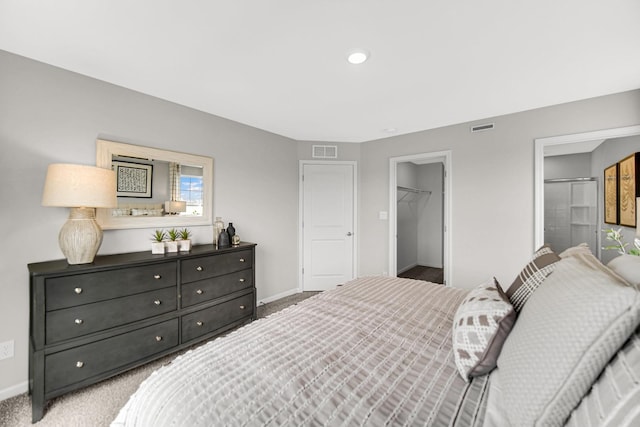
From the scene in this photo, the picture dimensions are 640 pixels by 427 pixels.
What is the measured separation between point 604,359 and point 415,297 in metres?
1.27

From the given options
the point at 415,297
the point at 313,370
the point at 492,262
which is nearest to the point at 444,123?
the point at 492,262

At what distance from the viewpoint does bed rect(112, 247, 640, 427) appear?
0.61 m

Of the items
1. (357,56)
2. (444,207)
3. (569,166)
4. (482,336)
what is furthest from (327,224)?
(569,166)

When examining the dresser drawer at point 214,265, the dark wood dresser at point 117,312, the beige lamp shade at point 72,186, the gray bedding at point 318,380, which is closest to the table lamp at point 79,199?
the beige lamp shade at point 72,186

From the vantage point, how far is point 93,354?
1848mm

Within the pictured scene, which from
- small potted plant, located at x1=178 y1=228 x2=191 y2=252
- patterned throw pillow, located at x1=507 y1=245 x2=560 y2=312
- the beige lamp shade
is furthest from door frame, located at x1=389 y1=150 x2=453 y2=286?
the beige lamp shade

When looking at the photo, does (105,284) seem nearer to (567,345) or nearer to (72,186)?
(72,186)

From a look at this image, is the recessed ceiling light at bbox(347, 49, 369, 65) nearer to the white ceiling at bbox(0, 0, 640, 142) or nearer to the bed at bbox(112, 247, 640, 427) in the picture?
the white ceiling at bbox(0, 0, 640, 142)

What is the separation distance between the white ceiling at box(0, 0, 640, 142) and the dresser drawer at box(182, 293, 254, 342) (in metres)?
2.12

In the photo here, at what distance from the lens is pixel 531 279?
47.1 inches

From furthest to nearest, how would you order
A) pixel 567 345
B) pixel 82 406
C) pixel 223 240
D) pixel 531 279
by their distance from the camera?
pixel 223 240
pixel 82 406
pixel 531 279
pixel 567 345

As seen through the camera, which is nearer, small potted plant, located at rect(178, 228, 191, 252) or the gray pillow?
the gray pillow

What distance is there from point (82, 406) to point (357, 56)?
10.2 feet

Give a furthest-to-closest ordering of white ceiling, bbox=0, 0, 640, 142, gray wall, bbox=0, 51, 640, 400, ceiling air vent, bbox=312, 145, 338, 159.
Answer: ceiling air vent, bbox=312, 145, 338, 159 → gray wall, bbox=0, 51, 640, 400 → white ceiling, bbox=0, 0, 640, 142
